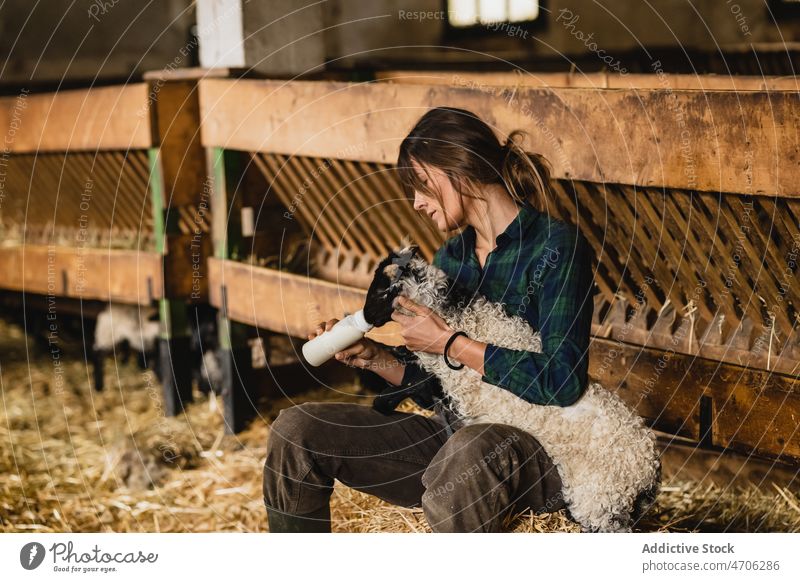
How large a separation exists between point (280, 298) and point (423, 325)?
1.59 meters

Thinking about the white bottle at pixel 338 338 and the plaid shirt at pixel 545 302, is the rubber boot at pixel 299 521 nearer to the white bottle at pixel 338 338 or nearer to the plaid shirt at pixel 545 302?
the white bottle at pixel 338 338

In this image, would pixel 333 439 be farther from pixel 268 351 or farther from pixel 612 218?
pixel 268 351

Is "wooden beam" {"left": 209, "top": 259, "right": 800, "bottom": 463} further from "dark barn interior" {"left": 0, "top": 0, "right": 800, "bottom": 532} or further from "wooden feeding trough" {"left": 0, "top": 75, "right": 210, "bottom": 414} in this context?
"wooden feeding trough" {"left": 0, "top": 75, "right": 210, "bottom": 414}

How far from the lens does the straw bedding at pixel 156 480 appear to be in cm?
291

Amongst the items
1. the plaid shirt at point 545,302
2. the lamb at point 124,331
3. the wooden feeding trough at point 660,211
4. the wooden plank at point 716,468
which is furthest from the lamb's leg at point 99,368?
the plaid shirt at point 545,302

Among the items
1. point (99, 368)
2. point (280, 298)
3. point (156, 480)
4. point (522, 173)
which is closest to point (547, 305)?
point (522, 173)

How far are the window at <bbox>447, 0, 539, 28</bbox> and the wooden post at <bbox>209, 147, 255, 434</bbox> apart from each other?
228 centimetres

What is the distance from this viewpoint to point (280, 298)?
3.67 metres

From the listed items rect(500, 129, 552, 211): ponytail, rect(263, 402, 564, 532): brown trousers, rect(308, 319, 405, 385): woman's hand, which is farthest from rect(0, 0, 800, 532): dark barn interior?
rect(308, 319, 405, 385): woman's hand
